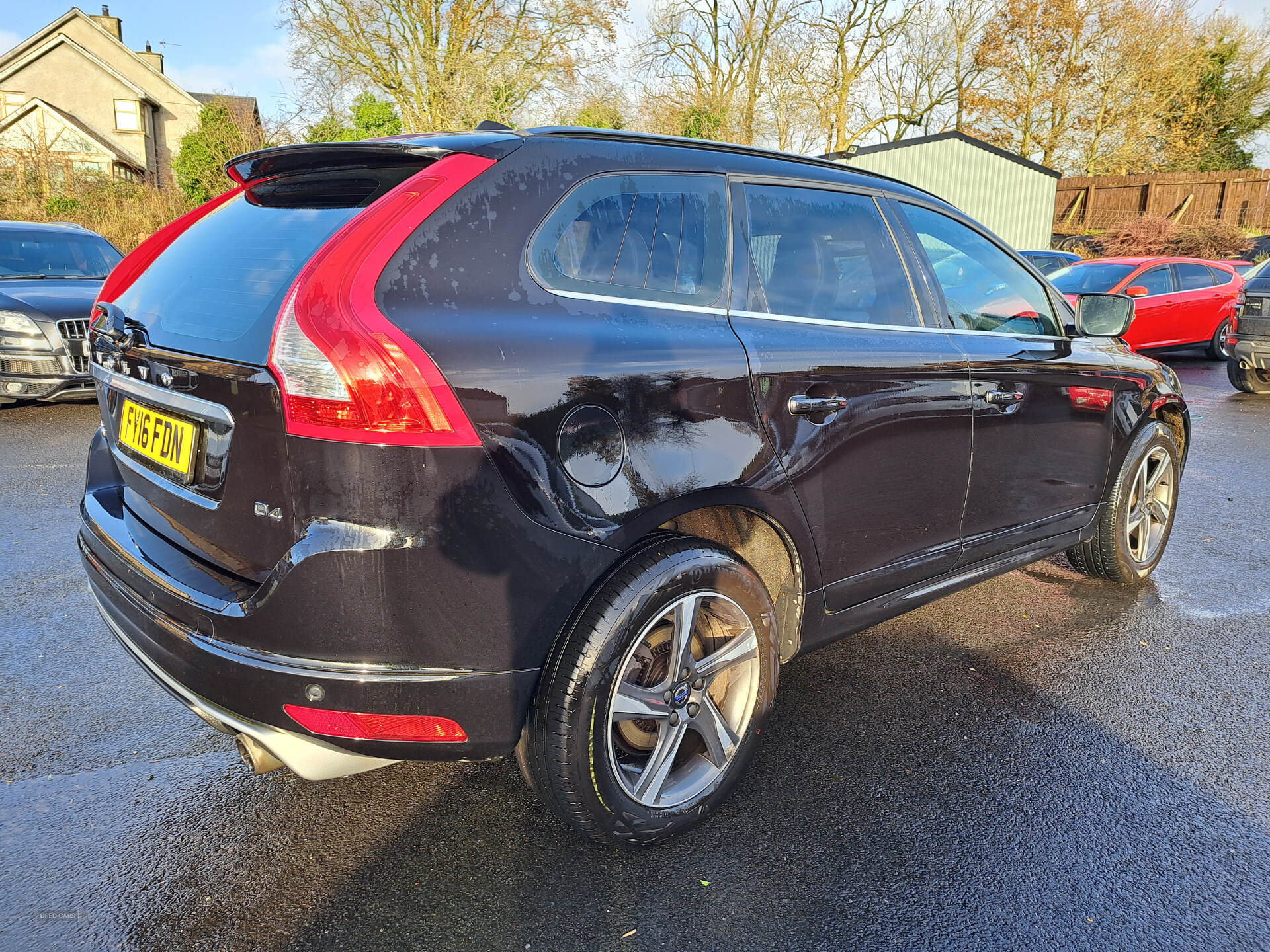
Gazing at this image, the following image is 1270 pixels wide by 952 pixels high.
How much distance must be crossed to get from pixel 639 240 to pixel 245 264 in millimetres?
965

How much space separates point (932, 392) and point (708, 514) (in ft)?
3.28

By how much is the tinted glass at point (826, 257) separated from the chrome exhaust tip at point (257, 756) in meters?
1.76

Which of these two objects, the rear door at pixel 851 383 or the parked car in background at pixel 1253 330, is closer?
the rear door at pixel 851 383

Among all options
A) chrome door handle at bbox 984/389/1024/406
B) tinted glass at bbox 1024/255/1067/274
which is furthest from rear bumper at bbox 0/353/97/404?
tinted glass at bbox 1024/255/1067/274

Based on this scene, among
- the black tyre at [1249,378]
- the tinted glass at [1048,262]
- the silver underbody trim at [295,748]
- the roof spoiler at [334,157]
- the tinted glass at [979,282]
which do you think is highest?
the tinted glass at [1048,262]

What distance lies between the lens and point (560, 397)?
1998 millimetres

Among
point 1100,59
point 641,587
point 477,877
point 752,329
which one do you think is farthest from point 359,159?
point 1100,59

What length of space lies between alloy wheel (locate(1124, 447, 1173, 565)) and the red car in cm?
A: 904

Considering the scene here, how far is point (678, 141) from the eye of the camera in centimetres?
262

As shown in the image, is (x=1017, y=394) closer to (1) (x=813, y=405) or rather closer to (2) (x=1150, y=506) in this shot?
(1) (x=813, y=405)

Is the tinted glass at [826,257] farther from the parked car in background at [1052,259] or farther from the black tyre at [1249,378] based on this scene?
the parked car in background at [1052,259]

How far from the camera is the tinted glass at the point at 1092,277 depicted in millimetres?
12578

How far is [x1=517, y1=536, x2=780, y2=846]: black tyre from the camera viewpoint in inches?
82.7

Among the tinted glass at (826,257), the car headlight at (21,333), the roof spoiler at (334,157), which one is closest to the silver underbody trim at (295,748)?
the roof spoiler at (334,157)
